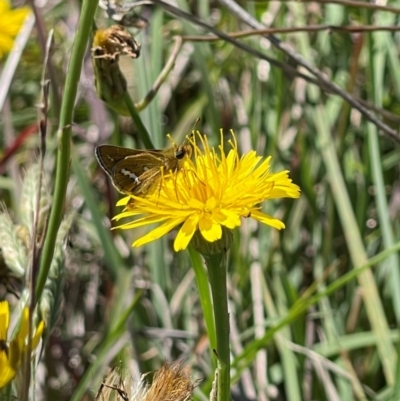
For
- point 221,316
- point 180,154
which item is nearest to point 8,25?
point 180,154

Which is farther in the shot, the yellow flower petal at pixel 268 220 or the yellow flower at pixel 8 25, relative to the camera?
the yellow flower at pixel 8 25

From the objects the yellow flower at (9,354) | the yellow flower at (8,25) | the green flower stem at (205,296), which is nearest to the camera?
the yellow flower at (9,354)

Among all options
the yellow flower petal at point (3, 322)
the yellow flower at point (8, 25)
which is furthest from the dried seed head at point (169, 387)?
the yellow flower at point (8, 25)

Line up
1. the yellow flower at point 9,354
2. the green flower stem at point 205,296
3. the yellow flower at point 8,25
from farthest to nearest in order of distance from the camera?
the yellow flower at point 8,25
the green flower stem at point 205,296
the yellow flower at point 9,354

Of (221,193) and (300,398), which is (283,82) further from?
(221,193)

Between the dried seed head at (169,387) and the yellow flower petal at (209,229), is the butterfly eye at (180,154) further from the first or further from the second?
the dried seed head at (169,387)

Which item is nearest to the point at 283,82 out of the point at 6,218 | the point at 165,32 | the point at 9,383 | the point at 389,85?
the point at 389,85

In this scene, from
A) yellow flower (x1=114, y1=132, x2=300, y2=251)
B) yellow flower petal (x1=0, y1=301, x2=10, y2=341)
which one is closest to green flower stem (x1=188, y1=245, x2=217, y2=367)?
yellow flower (x1=114, y1=132, x2=300, y2=251)
